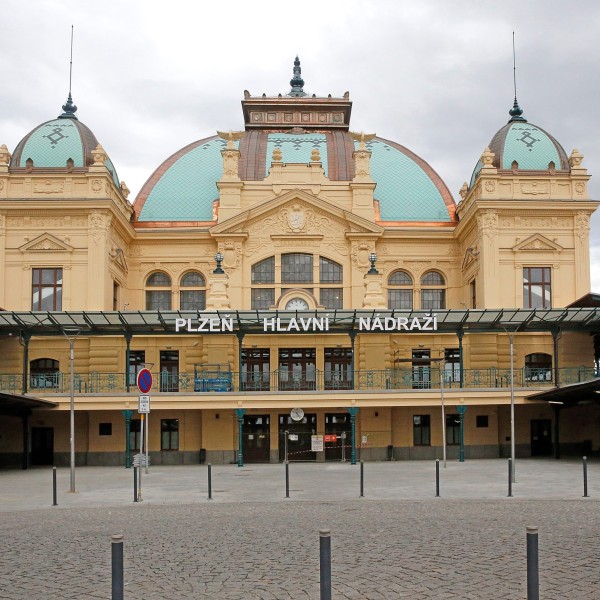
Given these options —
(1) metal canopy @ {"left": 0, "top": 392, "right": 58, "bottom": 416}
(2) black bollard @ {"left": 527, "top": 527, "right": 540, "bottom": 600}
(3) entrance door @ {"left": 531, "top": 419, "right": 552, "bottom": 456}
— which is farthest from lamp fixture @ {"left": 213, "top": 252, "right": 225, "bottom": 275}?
(2) black bollard @ {"left": 527, "top": 527, "right": 540, "bottom": 600}

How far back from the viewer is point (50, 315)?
41594 mm

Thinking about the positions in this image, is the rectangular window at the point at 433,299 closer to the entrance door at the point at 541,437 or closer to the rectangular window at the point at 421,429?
the rectangular window at the point at 421,429

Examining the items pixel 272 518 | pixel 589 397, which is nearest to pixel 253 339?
pixel 589 397

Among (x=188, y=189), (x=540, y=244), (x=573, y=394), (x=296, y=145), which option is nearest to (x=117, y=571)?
(x=573, y=394)

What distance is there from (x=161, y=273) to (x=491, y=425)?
21.9 m

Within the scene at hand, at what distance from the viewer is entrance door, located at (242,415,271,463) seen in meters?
45.8

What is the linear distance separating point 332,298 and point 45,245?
1683cm

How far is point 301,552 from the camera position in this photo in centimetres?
1382

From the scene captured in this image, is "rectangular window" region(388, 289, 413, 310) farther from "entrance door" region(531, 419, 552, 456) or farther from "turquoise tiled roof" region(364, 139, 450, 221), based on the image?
"entrance door" region(531, 419, 552, 456)

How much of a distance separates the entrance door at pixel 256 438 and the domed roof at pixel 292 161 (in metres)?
13.9

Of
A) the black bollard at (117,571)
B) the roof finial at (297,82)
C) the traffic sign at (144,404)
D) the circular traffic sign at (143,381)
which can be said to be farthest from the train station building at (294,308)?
the black bollard at (117,571)

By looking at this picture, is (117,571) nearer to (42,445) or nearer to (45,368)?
(42,445)

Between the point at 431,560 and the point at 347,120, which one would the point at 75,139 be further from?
the point at 431,560

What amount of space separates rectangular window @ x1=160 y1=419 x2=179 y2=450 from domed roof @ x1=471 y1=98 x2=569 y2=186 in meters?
22.9
